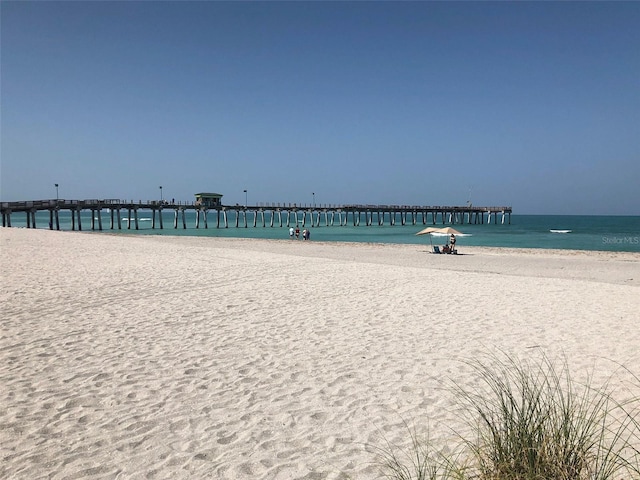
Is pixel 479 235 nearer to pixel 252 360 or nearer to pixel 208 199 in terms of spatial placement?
pixel 208 199

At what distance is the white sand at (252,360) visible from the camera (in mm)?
3439

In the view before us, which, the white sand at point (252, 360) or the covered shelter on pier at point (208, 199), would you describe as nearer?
the white sand at point (252, 360)

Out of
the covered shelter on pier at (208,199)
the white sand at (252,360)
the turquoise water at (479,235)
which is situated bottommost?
the turquoise water at (479,235)

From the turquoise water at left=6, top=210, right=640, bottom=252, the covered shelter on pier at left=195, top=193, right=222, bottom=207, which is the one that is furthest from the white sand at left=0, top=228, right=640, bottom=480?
the covered shelter on pier at left=195, top=193, right=222, bottom=207

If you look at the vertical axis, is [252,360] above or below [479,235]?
above

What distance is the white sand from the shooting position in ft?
11.3

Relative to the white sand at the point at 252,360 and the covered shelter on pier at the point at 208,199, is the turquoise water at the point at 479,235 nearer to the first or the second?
the covered shelter on pier at the point at 208,199

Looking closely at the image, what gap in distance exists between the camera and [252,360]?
550 cm

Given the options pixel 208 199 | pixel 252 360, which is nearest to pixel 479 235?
pixel 208 199

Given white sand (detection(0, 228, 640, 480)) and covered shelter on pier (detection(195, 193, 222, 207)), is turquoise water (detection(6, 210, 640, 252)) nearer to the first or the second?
covered shelter on pier (detection(195, 193, 222, 207))

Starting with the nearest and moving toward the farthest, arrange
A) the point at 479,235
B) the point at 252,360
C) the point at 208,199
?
the point at 252,360
the point at 479,235
the point at 208,199

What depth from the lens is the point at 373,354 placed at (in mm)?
5789

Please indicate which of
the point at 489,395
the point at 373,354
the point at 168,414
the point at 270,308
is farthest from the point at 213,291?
the point at 489,395

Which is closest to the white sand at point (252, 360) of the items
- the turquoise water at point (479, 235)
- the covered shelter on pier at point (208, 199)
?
the turquoise water at point (479, 235)
